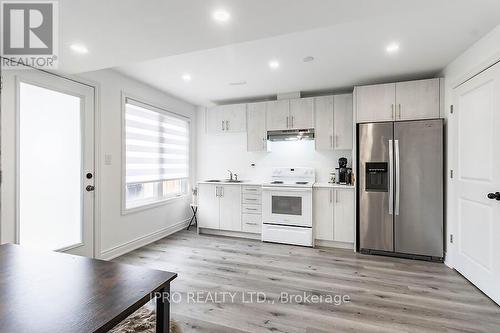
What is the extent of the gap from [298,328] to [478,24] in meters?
2.99

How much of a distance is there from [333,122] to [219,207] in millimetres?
2432

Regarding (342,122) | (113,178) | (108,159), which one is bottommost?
(113,178)

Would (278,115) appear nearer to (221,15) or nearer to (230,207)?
(230,207)

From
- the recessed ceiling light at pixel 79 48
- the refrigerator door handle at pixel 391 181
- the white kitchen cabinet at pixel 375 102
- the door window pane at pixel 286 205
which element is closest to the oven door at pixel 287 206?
the door window pane at pixel 286 205

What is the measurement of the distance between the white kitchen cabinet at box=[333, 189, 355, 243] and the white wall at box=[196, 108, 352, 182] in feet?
2.28

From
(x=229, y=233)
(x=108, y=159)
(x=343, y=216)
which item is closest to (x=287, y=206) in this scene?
(x=343, y=216)

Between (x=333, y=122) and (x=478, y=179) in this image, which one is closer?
(x=478, y=179)

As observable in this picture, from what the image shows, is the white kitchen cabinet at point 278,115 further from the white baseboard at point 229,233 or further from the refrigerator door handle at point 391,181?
the white baseboard at point 229,233

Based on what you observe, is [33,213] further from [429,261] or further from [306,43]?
[429,261]

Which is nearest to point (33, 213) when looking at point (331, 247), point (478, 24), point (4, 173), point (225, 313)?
point (4, 173)

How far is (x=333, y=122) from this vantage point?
3957 mm

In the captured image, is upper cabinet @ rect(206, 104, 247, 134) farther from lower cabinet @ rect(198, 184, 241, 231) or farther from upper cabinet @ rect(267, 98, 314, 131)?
lower cabinet @ rect(198, 184, 241, 231)

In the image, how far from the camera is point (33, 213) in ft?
8.34

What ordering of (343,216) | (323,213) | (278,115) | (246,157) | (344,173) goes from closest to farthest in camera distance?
(343,216) → (323,213) → (344,173) → (278,115) → (246,157)
